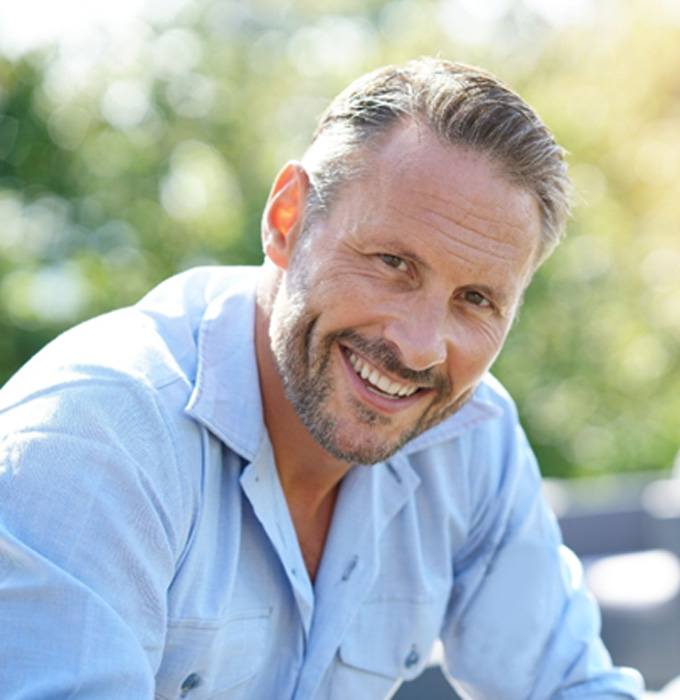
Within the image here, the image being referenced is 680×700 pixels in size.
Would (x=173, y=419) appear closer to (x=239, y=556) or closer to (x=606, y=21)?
(x=239, y=556)

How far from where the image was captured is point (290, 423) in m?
1.89

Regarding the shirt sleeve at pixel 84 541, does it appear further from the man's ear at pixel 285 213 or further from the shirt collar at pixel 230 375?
the man's ear at pixel 285 213

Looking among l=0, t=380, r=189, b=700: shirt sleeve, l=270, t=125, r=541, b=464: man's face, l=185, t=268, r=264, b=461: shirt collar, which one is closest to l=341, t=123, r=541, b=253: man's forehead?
l=270, t=125, r=541, b=464: man's face

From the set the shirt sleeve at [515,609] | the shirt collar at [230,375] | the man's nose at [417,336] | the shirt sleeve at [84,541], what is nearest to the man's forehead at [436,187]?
the man's nose at [417,336]

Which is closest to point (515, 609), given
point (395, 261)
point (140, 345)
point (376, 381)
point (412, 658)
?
point (412, 658)

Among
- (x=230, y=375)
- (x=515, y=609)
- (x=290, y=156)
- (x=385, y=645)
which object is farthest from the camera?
(x=290, y=156)

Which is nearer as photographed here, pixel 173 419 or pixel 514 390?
pixel 173 419

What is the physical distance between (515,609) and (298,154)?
7468 mm

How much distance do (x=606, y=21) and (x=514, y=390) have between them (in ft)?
14.6

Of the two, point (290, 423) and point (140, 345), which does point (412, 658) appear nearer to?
point (290, 423)

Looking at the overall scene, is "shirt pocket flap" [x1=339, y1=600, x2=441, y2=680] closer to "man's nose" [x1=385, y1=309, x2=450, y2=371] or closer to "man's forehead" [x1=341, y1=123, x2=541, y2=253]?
"man's nose" [x1=385, y1=309, x2=450, y2=371]

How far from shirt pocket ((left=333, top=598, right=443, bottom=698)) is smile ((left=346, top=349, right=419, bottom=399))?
0.45m

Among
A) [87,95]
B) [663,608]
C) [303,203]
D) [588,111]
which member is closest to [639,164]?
[588,111]

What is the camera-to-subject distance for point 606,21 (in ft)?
38.6
